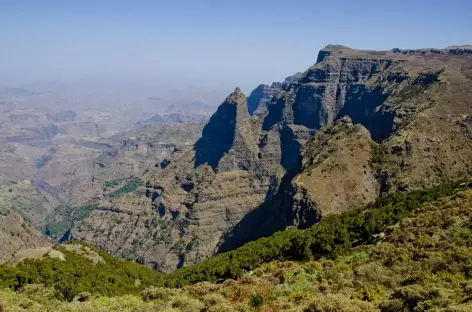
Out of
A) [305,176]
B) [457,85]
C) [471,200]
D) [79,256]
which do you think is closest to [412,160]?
[305,176]

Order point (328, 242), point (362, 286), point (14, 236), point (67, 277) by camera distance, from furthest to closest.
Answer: point (14, 236) → point (328, 242) → point (67, 277) → point (362, 286)

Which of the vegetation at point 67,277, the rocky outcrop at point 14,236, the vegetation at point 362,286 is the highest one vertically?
the vegetation at point 362,286

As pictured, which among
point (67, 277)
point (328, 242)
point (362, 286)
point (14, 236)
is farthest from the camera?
point (14, 236)

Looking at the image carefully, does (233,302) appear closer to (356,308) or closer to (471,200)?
(356,308)

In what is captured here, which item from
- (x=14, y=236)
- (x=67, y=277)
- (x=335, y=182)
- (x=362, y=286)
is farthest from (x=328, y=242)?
(x=14, y=236)

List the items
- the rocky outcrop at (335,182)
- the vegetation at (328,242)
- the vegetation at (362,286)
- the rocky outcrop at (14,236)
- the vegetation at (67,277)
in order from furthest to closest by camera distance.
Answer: the rocky outcrop at (14,236) → the rocky outcrop at (335,182) → the vegetation at (328,242) → the vegetation at (67,277) → the vegetation at (362,286)

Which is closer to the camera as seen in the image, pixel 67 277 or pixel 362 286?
pixel 362 286

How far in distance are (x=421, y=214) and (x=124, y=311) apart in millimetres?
42420

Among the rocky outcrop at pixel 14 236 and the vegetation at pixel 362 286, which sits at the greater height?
the vegetation at pixel 362 286

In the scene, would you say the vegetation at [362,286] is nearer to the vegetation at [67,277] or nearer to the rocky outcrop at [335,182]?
the vegetation at [67,277]

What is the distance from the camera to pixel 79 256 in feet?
248

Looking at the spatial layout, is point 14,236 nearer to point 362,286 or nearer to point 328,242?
point 328,242

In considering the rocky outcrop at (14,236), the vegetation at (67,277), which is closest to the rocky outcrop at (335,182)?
the vegetation at (67,277)

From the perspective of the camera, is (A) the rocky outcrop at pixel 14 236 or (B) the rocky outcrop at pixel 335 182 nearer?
(B) the rocky outcrop at pixel 335 182
